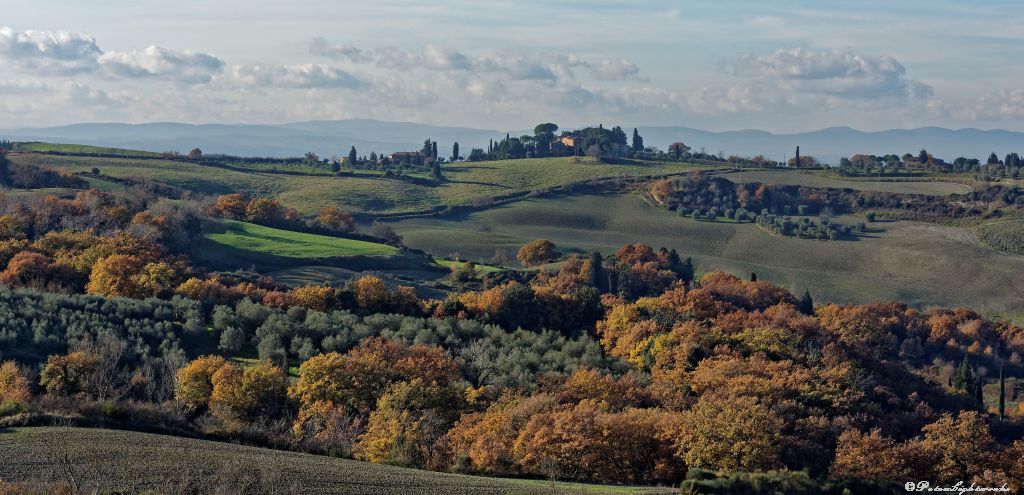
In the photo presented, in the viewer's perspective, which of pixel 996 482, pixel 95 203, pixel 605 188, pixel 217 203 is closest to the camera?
pixel 996 482

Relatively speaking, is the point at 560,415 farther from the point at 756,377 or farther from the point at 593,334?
the point at 593,334

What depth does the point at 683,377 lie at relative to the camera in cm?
5578

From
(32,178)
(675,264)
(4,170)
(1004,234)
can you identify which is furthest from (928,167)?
(4,170)

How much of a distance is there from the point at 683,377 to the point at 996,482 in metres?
19.4

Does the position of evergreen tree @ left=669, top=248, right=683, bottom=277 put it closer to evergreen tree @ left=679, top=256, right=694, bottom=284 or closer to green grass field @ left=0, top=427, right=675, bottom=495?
evergreen tree @ left=679, top=256, right=694, bottom=284

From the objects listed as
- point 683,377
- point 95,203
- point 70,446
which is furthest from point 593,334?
point 95,203

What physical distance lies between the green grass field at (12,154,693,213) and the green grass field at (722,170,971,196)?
11990 mm

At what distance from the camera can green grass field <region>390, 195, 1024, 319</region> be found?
108062mm

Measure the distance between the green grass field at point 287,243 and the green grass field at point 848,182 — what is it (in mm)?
77917

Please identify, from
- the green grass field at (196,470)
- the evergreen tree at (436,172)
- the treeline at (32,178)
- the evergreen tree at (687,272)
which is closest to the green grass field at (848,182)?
the evergreen tree at (436,172)

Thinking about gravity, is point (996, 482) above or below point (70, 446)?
Result: below

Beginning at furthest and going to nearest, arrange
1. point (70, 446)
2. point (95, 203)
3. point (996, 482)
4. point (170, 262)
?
point (95, 203) → point (170, 262) → point (996, 482) → point (70, 446)

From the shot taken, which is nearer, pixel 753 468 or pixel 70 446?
pixel 70 446
